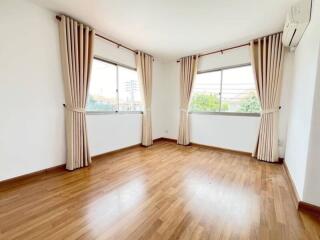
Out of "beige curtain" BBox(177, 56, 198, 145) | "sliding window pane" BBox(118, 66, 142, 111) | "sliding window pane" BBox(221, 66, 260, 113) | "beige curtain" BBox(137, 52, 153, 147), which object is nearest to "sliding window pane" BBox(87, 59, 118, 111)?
"sliding window pane" BBox(118, 66, 142, 111)

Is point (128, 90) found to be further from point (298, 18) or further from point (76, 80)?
point (298, 18)

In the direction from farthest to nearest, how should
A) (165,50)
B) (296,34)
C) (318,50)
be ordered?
(165,50) → (296,34) → (318,50)

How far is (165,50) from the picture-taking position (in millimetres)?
3572

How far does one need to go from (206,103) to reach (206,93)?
26 centimetres

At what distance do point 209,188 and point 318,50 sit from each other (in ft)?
6.24

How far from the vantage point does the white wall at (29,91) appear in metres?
1.85

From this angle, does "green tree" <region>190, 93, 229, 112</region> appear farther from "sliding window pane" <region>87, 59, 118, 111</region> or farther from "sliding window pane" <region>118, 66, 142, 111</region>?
"sliding window pane" <region>87, 59, 118, 111</region>

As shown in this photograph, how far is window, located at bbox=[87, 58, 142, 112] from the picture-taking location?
2.90m

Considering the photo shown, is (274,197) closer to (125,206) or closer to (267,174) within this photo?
(267,174)

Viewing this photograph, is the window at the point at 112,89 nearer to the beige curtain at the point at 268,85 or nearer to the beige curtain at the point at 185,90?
the beige curtain at the point at 185,90

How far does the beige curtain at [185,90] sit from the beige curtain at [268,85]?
137 centimetres

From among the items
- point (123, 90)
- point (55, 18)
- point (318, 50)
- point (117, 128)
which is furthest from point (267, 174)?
point (55, 18)

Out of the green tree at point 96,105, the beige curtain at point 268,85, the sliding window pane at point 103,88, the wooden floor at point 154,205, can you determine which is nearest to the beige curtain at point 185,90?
the beige curtain at point 268,85

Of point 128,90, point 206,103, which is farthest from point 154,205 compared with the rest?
point 206,103
